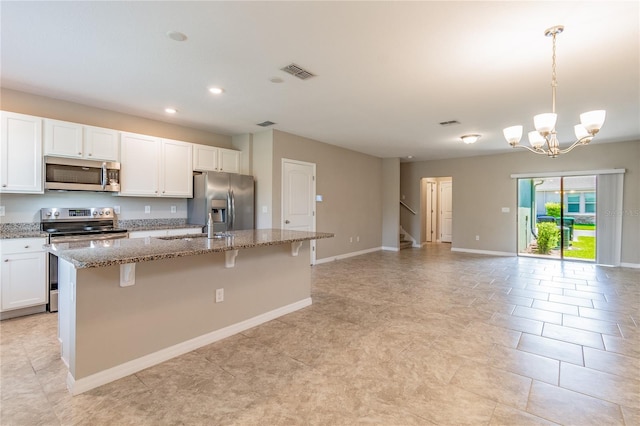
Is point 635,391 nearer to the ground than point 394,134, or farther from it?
nearer to the ground

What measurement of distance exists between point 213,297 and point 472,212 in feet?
24.2

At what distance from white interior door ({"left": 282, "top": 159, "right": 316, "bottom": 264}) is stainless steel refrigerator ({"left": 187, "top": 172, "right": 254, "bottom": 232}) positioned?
704mm

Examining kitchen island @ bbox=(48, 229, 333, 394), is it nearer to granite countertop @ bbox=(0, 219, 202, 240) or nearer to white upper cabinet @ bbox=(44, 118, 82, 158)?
granite countertop @ bbox=(0, 219, 202, 240)

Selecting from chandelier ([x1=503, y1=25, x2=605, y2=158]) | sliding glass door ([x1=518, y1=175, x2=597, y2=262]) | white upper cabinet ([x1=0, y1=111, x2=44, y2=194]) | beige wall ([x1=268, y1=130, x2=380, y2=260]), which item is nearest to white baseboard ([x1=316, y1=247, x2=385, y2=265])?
beige wall ([x1=268, y1=130, x2=380, y2=260])

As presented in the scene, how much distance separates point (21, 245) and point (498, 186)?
29.2ft

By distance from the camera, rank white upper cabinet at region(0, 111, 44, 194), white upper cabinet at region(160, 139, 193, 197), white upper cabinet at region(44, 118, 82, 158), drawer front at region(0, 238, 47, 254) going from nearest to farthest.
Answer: drawer front at region(0, 238, 47, 254)
white upper cabinet at region(0, 111, 44, 194)
white upper cabinet at region(44, 118, 82, 158)
white upper cabinet at region(160, 139, 193, 197)

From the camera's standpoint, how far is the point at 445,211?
34.9 feet

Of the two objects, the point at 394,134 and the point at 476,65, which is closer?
the point at 476,65

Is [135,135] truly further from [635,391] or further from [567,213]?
[567,213]

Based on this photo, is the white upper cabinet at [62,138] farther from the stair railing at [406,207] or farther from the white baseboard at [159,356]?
the stair railing at [406,207]

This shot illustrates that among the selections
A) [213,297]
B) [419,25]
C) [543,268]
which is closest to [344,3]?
[419,25]

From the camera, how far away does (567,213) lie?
278 inches

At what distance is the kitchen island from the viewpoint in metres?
2.08

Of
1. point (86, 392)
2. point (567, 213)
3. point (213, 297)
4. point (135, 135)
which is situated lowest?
point (86, 392)
